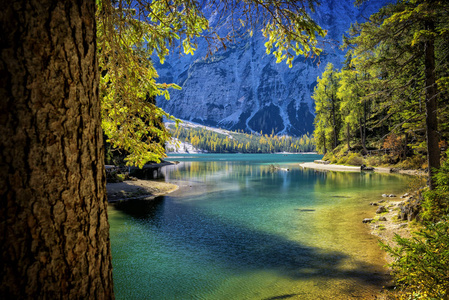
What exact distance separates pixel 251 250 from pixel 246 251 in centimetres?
22

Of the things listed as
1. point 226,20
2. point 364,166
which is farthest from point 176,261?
point 364,166

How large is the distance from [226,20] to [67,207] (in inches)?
139

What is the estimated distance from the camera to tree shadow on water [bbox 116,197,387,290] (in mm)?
7910

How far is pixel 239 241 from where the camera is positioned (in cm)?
1118

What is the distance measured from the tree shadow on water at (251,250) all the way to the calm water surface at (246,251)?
29 millimetres

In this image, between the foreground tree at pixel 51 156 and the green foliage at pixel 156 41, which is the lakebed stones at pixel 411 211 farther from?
the foreground tree at pixel 51 156

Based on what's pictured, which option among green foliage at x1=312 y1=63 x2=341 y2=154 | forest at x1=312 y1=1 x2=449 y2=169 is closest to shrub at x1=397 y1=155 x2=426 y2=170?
forest at x1=312 y1=1 x2=449 y2=169

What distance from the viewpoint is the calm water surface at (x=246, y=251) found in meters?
7.31

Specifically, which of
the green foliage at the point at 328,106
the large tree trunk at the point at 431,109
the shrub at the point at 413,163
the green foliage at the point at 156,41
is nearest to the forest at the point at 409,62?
the large tree trunk at the point at 431,109

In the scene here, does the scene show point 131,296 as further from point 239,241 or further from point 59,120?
point 59,120

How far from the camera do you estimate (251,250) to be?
33.2ft

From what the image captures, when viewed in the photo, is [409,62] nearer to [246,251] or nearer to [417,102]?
[417,102]

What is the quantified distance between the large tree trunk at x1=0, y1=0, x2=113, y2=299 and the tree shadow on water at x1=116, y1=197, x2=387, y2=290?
754 centimetres

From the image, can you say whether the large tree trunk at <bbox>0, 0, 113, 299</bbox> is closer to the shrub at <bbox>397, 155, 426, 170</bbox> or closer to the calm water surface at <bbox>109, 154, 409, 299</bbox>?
the calm water surface at <bbox>109, 154, 409, 299</bbox>
